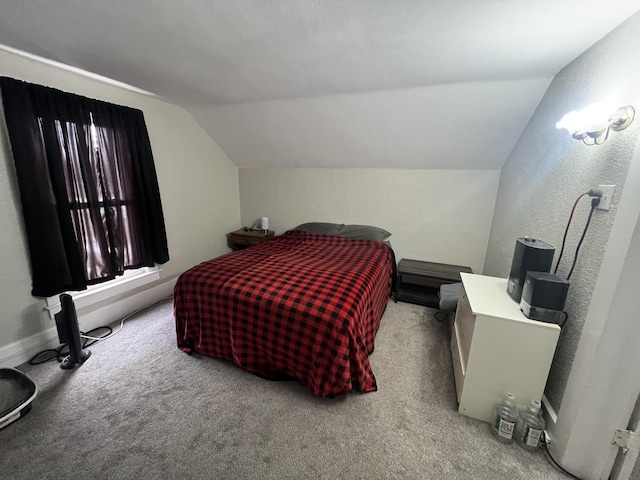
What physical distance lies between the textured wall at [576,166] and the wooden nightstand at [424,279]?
2.82ft

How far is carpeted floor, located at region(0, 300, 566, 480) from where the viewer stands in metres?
1.23

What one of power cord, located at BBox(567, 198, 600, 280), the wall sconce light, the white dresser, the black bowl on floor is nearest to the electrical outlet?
power cord, located at BBox(567, 198, 600, 280)

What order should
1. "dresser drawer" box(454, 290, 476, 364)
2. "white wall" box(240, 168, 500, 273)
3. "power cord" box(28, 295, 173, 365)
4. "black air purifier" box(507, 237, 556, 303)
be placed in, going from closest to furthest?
"black air purifier" box(507, 237, 556, 303) < "dresser drawer" box(454, 290, 476, 364) < "power cord" box(28, 295, 173, 365) < "white wall" box(240, 168, 500, 273)

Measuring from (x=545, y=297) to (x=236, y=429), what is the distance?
1.71 metres

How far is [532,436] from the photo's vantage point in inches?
50.9

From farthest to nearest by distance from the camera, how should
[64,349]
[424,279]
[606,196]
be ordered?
[424,279], [64,349], [606,196]

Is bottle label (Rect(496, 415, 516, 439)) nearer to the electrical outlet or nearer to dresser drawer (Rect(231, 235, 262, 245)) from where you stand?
the electrical outlet

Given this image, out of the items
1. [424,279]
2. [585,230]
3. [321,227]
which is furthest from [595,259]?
[321,227]

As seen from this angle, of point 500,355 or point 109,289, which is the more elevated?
point 500,355

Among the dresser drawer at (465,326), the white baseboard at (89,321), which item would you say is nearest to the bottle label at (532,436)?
the dresser drawer at (465,326)

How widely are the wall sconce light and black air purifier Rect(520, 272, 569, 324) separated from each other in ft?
2.14

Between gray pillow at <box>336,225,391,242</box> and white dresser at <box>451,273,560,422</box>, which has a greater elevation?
gray pillow at <box>336,225,391,242</box>

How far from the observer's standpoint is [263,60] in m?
1.72

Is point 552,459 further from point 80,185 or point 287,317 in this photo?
point 80,185
